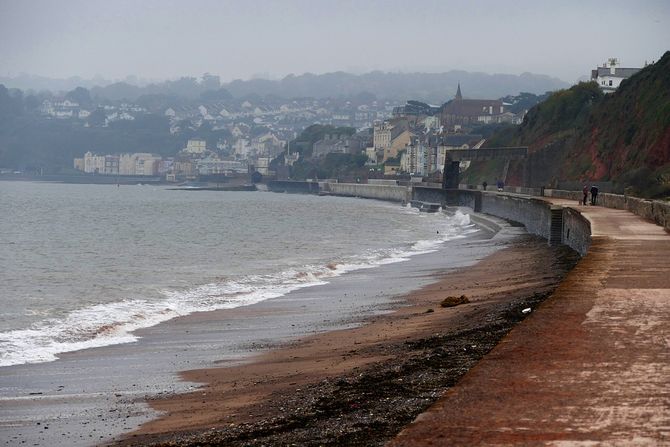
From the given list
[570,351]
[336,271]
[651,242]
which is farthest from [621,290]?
[336,271]

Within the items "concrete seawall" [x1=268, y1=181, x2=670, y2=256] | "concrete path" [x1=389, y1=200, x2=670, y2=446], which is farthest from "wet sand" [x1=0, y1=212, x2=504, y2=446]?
"concrete seawall" [x1=268, y1=181, x2=670, y2=256]

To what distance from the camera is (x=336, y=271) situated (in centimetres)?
3953

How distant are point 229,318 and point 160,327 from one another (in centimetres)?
170

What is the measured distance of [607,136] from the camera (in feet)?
309

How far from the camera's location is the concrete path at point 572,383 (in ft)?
26.5

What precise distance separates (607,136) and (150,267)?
57.9 metres

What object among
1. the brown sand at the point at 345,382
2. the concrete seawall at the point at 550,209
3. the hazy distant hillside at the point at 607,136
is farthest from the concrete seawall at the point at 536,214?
the brown sand at the point at 345,382

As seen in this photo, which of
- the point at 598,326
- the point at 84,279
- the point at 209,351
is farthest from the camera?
the point at 84,279

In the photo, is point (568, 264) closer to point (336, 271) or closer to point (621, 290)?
point (336, 271)

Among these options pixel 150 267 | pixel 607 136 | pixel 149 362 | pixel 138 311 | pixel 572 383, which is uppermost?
pixel 607 136

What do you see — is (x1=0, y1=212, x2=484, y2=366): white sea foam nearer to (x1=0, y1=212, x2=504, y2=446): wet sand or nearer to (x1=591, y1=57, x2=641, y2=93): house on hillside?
(x1=0, y1=212, x2=504, y2=446): wet sand

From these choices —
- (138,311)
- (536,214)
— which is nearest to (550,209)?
(536,214)

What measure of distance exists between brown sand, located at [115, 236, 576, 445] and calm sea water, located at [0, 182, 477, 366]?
4.63m

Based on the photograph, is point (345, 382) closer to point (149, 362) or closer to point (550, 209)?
point (149, 362)
